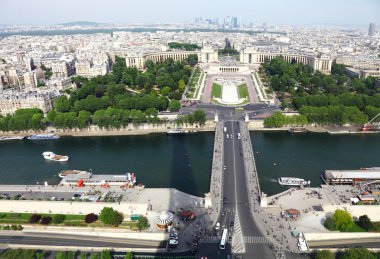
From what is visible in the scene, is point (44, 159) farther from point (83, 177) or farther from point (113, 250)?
point (113, 250)

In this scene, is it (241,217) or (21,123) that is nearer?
(241,217)

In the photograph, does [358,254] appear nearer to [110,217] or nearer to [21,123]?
[110,217]

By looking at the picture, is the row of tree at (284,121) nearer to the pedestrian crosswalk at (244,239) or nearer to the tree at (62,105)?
the pedestrian crosswalk at (244,239)

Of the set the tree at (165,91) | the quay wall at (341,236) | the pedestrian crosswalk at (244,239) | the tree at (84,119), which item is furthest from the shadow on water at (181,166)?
the tree at (165,91)

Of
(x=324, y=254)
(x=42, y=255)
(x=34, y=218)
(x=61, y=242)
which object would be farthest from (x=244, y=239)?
(x=34, y=218)

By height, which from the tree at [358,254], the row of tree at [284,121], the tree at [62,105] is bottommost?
the tree at [358,254]

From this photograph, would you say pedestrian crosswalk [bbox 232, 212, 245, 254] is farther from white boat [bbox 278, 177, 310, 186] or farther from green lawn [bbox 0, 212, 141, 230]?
white boat [bbox 278, 177, 310, 186]

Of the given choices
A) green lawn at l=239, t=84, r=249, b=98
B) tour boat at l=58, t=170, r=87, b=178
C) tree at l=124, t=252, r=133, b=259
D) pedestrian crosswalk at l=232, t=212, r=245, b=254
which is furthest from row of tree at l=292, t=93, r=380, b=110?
tree at l=124, t=252, r=133, b=259
